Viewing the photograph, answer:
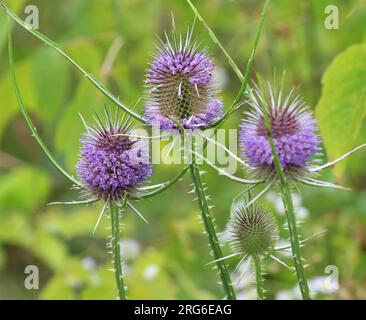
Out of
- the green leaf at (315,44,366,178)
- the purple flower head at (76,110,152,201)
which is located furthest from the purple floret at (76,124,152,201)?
the green leaf at (315,44,366,178)

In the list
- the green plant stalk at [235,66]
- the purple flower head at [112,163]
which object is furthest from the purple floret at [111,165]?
the green plant stalk at [235,66]

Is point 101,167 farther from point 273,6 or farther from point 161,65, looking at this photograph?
point 273,6

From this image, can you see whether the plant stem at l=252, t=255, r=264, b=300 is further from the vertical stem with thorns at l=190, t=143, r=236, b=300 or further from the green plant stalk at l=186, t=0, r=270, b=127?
the green plant stalk at l=186, t=0, r=270, b=127

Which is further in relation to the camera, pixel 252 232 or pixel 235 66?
pixel 252 232

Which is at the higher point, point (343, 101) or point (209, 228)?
point (343, 101)

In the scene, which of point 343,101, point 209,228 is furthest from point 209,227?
point 343,101

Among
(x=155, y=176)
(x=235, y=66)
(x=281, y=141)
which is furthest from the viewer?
(x=155, y=176)

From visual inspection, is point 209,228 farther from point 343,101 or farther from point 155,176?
point 155,176
